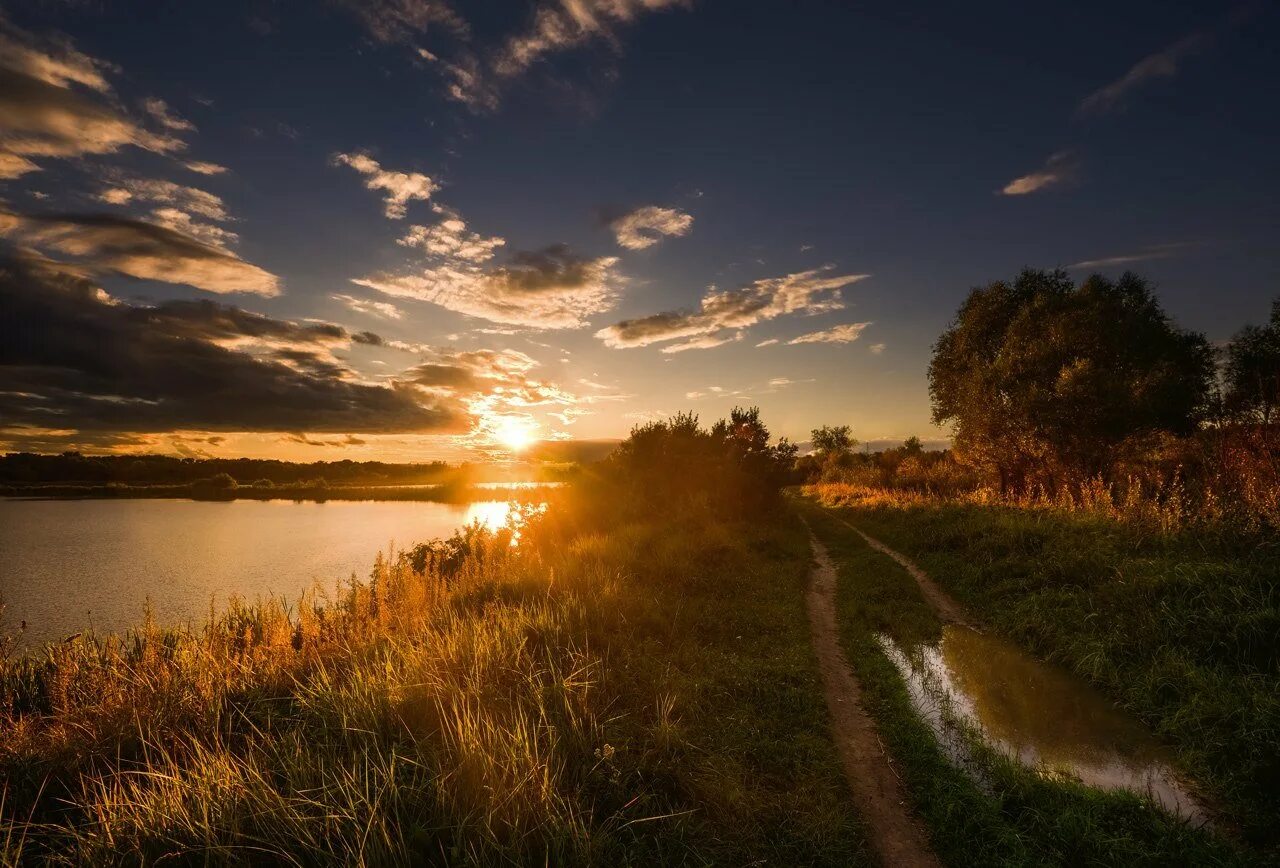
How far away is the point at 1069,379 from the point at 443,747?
24737mm

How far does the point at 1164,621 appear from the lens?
331 inches

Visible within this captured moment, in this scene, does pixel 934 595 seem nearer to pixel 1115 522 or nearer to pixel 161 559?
pixel 1115 522

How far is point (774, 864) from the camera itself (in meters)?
4.34

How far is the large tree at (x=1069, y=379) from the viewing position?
19.7 m

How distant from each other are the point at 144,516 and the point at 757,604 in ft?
167

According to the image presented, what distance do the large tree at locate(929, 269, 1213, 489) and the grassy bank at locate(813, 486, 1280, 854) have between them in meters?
8.73

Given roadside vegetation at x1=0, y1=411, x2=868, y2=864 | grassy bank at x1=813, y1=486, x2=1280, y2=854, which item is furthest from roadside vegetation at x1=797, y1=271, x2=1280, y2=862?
roadside vegetation at x1=0, y1=411, x2=868, y2=864

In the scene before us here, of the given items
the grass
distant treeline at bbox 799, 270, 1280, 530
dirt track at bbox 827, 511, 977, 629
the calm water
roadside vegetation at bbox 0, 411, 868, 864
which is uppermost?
distant treeline at bbox 799, 270, 1280, 530

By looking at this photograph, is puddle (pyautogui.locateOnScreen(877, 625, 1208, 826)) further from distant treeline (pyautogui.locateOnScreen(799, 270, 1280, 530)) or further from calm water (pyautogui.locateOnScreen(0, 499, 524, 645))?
calm water (pyautogui.locateOnScreen(0, 499, 524, 645))

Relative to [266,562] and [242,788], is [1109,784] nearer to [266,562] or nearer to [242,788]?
[242,788]

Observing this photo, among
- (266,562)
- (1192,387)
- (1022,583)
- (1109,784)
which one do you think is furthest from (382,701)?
(1192,387)

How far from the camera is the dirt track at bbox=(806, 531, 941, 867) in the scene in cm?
470

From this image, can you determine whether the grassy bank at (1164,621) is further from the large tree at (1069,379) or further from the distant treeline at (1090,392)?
the large tree at (1069,379)

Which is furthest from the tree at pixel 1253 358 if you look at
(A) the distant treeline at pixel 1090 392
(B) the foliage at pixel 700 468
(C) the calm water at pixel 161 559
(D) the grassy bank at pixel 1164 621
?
(C) the calm water at pixel 161 559
